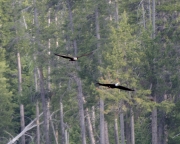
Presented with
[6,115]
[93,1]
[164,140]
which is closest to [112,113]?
[164,140]

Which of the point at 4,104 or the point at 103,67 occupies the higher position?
the point at 103,67

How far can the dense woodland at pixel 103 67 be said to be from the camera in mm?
31875

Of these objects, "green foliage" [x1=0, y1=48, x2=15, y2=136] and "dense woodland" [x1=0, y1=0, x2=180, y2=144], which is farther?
"green foliage" [x1=0, y1=48, x2=15, y2=136]

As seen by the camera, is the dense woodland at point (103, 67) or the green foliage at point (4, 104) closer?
the dense woodland at point (103, 67)

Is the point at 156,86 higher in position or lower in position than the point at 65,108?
higher

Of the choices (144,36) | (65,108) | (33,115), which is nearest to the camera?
(144,36)

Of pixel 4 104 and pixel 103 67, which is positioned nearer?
pixel 103 67

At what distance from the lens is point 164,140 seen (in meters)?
35.2

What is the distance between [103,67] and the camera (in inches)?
1367

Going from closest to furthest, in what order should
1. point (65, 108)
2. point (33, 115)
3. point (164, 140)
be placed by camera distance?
point (164, 140) < point (65, 108) < point (33, 115)

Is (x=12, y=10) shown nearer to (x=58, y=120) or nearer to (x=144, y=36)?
(x=58, y=120)

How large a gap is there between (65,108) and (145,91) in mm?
16763

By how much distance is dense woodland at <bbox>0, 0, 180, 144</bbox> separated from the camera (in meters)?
31.9

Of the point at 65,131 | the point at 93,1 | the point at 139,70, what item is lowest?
the point at 65,131
